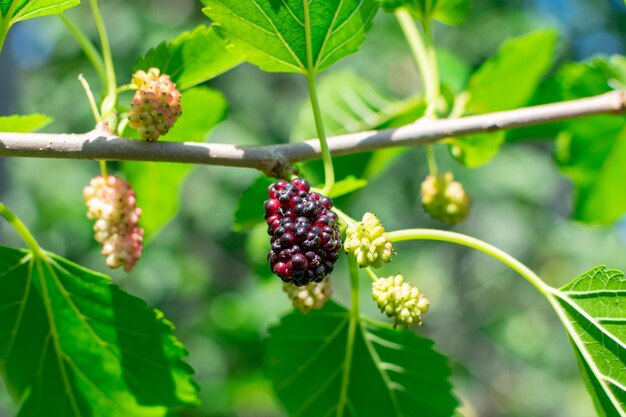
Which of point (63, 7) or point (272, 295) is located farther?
point (272, 295)

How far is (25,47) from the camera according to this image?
536cm

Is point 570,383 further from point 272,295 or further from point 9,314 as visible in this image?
point 9,314

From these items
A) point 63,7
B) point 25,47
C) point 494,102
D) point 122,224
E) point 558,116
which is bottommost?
point 122,224

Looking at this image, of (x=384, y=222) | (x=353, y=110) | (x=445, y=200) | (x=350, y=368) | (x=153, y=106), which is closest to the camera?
(x=153, y=106)

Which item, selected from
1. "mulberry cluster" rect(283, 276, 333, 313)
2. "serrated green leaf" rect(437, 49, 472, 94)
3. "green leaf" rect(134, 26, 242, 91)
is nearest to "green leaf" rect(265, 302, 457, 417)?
"mulberry cluster" rect(283, 276, 333, 313)

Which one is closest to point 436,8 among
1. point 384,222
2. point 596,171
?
point 596,171

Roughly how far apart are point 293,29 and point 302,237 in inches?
11.9

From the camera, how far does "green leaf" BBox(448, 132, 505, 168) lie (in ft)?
3.66

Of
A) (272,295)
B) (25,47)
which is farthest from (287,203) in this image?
(25,47)

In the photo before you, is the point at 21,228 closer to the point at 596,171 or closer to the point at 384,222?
the point at 596,171

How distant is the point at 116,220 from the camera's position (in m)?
0.90

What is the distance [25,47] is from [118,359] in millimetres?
5023

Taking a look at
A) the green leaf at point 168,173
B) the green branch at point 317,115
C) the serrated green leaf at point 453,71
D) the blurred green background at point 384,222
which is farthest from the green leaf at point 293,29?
the blurred green background at point 384,222

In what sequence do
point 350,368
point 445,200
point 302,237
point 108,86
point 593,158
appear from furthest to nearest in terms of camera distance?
point 593,158 < point 445,200 < point 350,368 < point 108,86 < point 302,237
